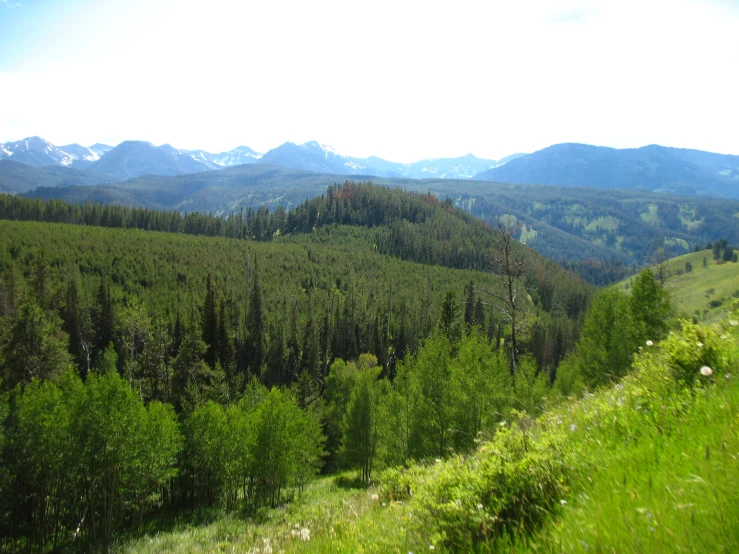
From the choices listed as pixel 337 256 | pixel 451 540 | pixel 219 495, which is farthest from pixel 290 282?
pixel 451 540

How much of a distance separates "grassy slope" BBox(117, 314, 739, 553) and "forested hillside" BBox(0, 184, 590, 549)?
5.34 metres

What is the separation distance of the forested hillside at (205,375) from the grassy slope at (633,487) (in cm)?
534

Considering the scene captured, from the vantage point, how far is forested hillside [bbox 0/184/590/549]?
1075 inches

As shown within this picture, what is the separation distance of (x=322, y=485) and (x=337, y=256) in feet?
444

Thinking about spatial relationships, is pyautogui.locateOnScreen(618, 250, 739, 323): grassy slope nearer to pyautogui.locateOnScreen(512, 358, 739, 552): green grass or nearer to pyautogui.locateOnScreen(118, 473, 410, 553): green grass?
pyautogui.locateOnScreen(118, 473, 410, 553): green grass

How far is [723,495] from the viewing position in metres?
2.31

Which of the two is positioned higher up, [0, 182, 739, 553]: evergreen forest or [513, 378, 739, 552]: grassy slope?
[513, 378, 739, 552]: grassy slope

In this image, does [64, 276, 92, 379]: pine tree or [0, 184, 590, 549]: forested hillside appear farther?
[64, 276, 92, 379]: pine tree

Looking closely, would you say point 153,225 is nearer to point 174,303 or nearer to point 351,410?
point 174,303

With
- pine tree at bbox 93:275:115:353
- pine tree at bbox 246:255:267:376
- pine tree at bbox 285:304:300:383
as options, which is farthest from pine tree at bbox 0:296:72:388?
pine tree at bbox 285:304:300:383

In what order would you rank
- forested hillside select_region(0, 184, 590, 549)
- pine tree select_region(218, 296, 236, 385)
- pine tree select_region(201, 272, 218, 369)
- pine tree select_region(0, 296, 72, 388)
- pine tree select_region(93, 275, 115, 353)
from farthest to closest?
pine tree select_region(93, 275, 115, 353) → pine tree select_region(218, 296, 236, 385) → pine tree select_region(201, 272, 218, 369) → pine tree select_region(0, 296, 72, 388) → forested hillside select_region(0, 184, 590, 549)

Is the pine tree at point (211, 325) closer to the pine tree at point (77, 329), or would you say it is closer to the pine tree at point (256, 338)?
the pine tree at point (77, 329)

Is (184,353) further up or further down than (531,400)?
further down

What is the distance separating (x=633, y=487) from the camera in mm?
2900
